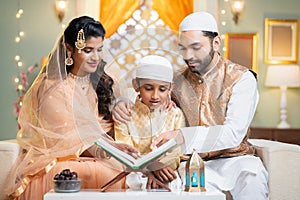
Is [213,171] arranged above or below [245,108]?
below

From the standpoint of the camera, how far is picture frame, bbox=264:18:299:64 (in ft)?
22.1

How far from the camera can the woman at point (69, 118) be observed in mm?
3045

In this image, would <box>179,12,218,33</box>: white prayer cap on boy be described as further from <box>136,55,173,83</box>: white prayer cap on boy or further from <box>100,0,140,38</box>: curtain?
<box>100,0,140,38</box>: curtain

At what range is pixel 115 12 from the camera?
652 cm

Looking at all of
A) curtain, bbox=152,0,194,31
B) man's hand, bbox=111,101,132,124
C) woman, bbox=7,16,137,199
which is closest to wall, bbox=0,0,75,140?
curtain, bbox=152,0,194,31

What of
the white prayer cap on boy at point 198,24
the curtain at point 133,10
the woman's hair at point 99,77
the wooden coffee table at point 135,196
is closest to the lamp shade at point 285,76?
the curtain at point 133,10

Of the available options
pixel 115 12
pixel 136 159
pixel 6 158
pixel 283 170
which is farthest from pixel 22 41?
pixel 136 159

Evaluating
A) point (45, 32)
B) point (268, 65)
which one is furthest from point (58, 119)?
point (268, 65)

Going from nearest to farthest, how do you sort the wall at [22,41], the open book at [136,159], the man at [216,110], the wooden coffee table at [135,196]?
the wooden coffee table at [135,196]
the open book at [136,159]
the man at [216,110]
the wall at [22,41]

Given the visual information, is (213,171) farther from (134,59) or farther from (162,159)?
(134,59)

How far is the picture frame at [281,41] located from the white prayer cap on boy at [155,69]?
3.93 meters

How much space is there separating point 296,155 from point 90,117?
108 centimetres

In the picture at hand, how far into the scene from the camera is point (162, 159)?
291 centimetres

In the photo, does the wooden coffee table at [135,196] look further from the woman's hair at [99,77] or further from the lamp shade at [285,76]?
the lamp shade at [285,76]
